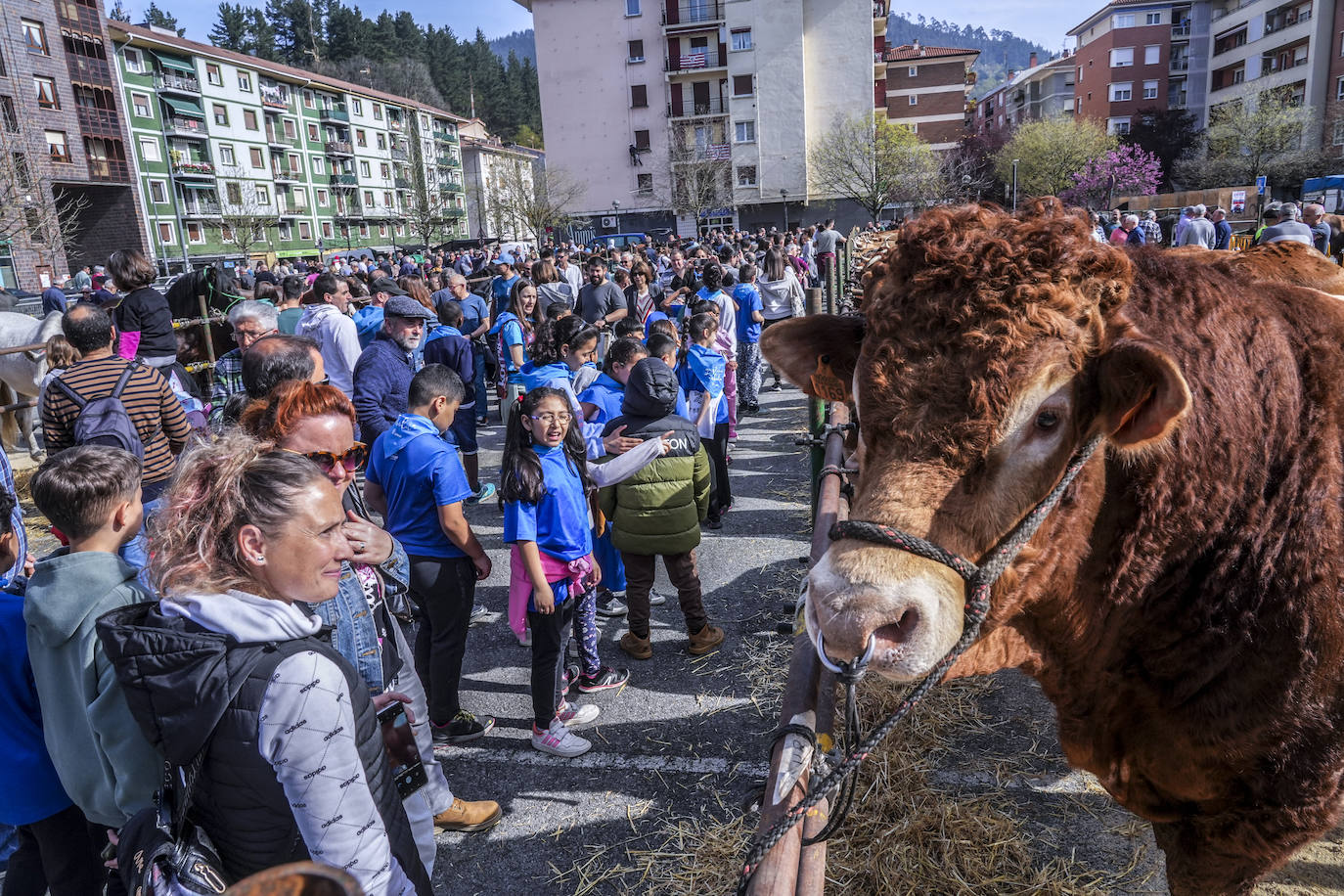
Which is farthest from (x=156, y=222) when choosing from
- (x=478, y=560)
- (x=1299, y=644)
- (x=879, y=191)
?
(x=1299, y=644)

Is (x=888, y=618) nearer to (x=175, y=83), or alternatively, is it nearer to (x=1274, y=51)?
(x=175, y=83)

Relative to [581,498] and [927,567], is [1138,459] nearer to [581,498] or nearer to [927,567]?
[927,567]

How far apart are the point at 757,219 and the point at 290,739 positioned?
178 feet

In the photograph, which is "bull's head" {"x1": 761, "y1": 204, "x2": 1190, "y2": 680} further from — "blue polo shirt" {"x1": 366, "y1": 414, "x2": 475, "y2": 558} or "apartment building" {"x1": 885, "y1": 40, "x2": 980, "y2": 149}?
"apartment building" {"x1": 885, "y1": 40, "x2": 980, "y2": 149}

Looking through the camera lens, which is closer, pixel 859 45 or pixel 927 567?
pixel 927 567

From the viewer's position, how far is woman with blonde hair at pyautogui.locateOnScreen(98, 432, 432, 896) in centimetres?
177

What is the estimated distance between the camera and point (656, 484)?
4992 mm

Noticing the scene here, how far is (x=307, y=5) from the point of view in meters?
83.5

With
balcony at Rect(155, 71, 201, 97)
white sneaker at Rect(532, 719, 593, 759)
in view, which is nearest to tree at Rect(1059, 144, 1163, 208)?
white sneaker at Rect(532, 719, 593, 759)

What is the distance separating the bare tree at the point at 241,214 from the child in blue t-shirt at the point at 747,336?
4714 cm

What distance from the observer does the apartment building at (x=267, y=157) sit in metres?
50.4

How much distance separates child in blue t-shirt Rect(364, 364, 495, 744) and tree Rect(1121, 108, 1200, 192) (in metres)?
68.1

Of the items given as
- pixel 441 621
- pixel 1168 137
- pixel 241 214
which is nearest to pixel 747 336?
pixel 441 621

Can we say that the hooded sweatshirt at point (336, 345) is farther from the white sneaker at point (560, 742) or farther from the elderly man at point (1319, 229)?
the elderly man at point (1319, 229)
